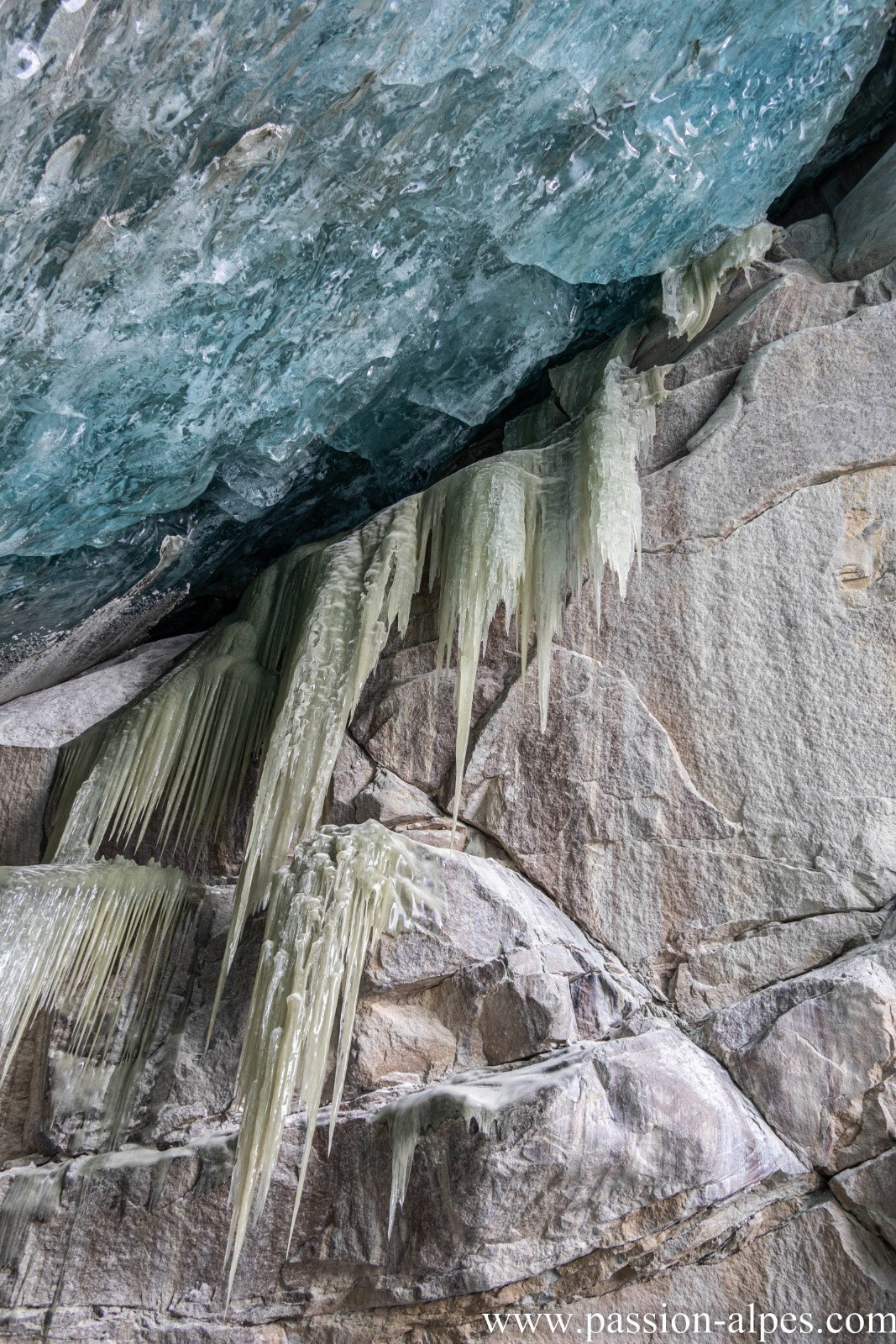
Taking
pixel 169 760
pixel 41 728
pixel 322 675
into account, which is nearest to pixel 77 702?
pixel 41 728

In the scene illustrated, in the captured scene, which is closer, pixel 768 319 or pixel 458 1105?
pixel 458 1105

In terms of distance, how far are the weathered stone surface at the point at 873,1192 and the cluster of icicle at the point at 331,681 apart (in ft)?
5.49

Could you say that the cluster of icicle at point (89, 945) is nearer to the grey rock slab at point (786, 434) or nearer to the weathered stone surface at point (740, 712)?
the weathered stone surface at point (740, 712)

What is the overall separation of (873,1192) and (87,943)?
2.98 m

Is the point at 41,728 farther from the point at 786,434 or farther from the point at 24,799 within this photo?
the point at 786,434

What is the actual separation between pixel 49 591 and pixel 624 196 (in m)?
3.68

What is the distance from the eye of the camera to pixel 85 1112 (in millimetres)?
3955

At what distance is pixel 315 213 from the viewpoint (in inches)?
174

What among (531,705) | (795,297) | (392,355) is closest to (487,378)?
(392,355)

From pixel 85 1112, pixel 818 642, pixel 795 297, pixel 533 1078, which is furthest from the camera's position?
pixel 795 297

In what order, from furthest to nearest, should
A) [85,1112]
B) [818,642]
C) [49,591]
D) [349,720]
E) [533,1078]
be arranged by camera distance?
[49,591] < [349,720] < [818,642] < [85,1112] < [533,1078]

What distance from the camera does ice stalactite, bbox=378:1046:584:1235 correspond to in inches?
125

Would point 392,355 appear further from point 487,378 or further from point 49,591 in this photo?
point 49,591

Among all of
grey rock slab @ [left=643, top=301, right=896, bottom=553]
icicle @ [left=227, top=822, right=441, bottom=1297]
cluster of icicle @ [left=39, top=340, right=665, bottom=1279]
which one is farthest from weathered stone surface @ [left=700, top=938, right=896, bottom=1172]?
grey rock slab @ [left=643, top=301, right=896, bottom=553]
